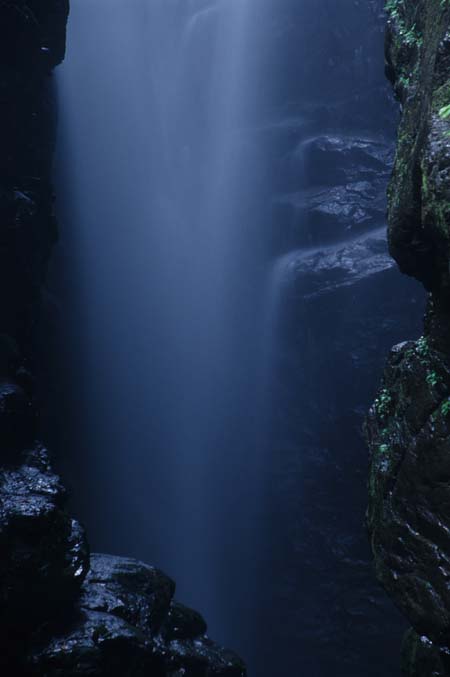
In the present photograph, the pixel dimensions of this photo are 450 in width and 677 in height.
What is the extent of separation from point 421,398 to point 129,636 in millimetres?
5526

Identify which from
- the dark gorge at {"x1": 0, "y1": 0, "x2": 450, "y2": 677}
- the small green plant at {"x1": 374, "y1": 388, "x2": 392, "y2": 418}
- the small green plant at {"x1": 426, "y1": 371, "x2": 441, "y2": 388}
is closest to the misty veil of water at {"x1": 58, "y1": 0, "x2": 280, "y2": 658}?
the dark gorge at {"x1": 0, "y1": 0, "x2": 450, "y2": 677}

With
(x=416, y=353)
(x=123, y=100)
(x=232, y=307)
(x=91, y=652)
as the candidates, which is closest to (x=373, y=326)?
(x=232, y=307)

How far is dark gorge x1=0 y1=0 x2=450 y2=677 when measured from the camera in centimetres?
779

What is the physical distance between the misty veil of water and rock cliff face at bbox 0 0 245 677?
11.9 meters

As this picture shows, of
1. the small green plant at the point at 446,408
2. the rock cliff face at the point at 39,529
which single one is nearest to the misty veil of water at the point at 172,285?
the rock cliff face at the point at 39,529

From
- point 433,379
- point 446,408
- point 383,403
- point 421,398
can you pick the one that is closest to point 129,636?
point 383,403

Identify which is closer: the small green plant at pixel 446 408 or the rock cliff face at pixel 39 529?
the small green plant at pixel 446 408

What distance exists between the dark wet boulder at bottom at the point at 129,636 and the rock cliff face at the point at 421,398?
3.67 m

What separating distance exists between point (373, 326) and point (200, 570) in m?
13.9

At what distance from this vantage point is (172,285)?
1057 inches

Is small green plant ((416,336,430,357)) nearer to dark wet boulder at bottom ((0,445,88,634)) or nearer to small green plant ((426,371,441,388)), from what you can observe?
small green plant ((426,371,441,388))

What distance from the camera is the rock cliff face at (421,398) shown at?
5.95 m

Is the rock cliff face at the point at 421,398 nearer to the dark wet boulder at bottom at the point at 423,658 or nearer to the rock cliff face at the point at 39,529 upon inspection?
the dark wet boulder at bottom at the point at 423,658

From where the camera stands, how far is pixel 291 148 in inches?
963
